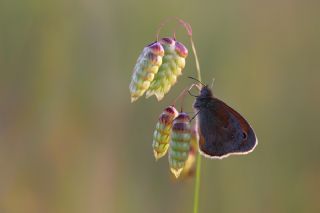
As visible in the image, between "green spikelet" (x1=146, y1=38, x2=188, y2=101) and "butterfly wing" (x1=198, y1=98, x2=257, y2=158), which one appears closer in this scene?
"green spikelet" (x1=146, y1=38, x2=188, y2=101)

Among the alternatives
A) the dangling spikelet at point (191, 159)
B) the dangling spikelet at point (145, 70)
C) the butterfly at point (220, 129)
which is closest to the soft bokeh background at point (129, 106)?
the dangling spikelet at point (191, 159)

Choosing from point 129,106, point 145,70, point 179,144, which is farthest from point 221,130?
point 129,106

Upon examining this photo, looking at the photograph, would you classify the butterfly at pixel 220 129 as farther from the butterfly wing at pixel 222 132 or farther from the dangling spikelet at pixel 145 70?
the dangling spikelet at pixel 145 70

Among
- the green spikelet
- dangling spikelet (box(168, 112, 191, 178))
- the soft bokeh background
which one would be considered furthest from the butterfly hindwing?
the soft bokeh background

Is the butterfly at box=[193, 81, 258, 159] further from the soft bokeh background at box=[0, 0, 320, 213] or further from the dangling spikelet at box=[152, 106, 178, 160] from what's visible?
the soft bokeh background at box=[0, 0, 320, 213]

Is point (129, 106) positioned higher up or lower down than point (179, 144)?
higher up

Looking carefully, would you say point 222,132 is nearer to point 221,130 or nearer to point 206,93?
point 221,130
